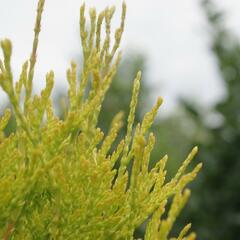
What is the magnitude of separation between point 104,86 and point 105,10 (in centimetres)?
49

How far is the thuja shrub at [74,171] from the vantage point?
10.0ft

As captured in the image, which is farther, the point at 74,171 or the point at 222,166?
the point at 222,166

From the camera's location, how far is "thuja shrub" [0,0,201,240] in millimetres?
3062

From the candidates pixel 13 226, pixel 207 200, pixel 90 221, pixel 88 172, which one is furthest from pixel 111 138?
pixel 207 200

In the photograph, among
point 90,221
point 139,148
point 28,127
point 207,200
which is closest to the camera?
point 139,148

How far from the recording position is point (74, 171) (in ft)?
10.6

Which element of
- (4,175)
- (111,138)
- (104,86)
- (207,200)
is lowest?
(207,200)

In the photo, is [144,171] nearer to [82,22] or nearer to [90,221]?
[90,221]

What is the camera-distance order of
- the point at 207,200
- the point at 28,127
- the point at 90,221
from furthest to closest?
the point at 207,200, the point at 90,221, the point at 28,127

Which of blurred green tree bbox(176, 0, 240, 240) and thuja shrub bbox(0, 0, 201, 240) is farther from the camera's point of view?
blurred green tree bbox(176, 0, 240, 240)

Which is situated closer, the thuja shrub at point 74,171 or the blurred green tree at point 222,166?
the thuja shrub at point 74,171

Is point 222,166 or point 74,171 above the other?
point 74,171

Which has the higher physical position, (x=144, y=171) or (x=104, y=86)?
(x=104, y=86)

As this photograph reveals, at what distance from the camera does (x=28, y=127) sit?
3066 mm
